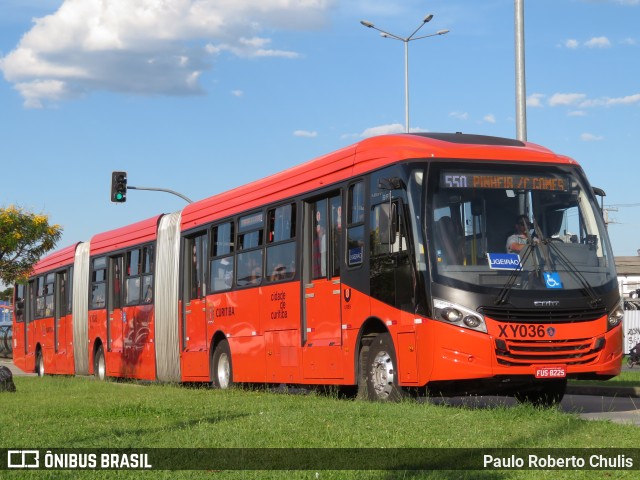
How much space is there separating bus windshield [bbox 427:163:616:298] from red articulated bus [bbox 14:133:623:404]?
16 millimetres

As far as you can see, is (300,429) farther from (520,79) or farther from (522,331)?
(520,79)

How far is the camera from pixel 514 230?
46.3 feet

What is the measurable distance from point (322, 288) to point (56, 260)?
705 inches

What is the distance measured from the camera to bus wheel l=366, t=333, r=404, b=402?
14.6 metres

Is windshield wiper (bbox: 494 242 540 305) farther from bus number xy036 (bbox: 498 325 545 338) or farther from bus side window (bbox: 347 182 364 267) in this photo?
bus side window (bbox: 347 182 364 267)

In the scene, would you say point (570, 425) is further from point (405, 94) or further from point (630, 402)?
point (405, 94)

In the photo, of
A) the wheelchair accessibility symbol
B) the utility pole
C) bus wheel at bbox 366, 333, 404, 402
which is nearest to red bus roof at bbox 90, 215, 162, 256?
the utility pole

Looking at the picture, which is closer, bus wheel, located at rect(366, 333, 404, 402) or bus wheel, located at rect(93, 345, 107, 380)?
bus wheel, located at rect(366, 333, 404, 402)

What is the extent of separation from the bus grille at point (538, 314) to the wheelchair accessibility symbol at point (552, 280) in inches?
11.6

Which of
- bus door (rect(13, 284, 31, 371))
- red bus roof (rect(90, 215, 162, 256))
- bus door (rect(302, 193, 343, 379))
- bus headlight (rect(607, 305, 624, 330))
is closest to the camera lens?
bus headlight (rect(607, 305, 624, 330))

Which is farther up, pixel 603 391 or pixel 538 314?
pixel 538 314

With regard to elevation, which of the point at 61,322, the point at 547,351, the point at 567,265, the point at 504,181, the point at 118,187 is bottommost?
the point at 547,351

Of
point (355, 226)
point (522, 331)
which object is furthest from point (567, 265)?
point (355, 226)

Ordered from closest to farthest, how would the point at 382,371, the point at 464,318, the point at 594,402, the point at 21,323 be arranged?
the point at 464,318 → the point at 382,371 → the point at 594,402 → the point at 21,323
